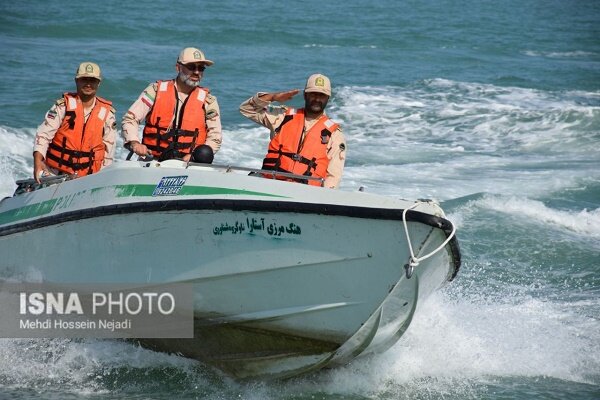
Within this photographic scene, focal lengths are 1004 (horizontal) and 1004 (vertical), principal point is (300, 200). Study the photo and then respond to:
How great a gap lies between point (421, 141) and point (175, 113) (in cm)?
1022

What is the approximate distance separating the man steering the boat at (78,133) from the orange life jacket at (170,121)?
1.50ft

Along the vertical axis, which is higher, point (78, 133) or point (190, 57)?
point (190, 57)

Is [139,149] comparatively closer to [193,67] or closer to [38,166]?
[193,67]

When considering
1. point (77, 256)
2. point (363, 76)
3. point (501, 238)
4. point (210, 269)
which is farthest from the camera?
point (363, 76)

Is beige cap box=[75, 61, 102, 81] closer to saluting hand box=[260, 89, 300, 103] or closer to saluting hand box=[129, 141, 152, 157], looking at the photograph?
saluting hand box=[129, 141, 152, 157]

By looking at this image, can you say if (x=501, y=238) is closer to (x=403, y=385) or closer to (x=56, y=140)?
(x=403, y=385)

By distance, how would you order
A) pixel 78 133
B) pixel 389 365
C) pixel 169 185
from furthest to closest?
pixel 78 133 < pixel 389 365 < pixel 169 185

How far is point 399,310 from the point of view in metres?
6.42

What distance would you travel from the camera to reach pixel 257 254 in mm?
6355

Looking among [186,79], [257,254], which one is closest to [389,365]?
[257,254]

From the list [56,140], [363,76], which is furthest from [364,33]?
[56,140]

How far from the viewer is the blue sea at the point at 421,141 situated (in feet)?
24.5

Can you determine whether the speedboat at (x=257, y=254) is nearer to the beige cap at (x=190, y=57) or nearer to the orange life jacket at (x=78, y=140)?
the orange life jacket at (x=78, y=140)

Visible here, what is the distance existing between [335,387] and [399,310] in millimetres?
1012
